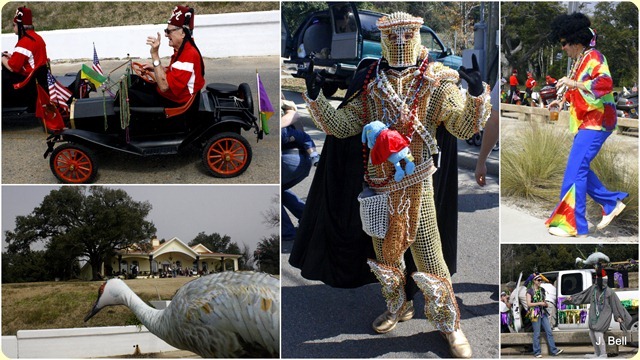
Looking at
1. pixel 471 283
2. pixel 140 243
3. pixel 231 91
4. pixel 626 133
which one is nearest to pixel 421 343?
pixel 471 283

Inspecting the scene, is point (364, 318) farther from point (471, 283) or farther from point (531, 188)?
point (531, 188)

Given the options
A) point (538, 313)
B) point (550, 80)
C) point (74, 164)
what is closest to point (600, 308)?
point (538, 313)

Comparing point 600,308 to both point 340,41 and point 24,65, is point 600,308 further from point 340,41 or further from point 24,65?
point 340,41

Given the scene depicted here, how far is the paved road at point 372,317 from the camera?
15.1ft

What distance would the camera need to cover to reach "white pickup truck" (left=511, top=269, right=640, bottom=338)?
5.02 meters

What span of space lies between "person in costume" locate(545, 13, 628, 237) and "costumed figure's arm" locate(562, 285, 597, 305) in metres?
0.47

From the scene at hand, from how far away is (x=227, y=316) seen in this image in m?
4.12

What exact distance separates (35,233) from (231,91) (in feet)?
6.33

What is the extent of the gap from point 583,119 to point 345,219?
2.05 metres

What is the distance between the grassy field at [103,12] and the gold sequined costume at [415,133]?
189 inches

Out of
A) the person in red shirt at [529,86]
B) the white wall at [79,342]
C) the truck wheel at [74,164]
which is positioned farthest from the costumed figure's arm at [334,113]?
the person in red shirt at [529,86]

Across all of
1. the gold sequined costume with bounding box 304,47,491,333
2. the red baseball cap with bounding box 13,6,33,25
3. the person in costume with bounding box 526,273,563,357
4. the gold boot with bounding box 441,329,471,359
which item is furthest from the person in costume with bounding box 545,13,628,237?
the red baseball cap with bounding box 13,6,33,25

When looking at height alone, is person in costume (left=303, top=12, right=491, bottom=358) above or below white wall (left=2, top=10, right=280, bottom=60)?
below

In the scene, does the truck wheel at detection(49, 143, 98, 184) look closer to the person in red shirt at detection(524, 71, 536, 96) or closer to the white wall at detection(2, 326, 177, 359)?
the white wall at detection(2, 326, 177, 359)
